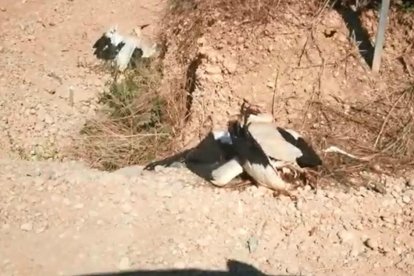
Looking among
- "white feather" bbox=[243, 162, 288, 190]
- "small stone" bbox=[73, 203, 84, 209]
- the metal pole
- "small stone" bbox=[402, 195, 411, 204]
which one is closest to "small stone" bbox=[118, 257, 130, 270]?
"small stone" bbox=[73, 203, 84, 209]

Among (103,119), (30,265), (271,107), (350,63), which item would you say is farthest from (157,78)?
(30,265)

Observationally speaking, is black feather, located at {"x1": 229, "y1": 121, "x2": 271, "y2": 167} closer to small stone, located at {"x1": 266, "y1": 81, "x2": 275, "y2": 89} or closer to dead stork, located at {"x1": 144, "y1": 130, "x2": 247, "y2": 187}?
dead stork, located at {"x1": 144, "y1": 130, "x2": 247, "y2": 187}

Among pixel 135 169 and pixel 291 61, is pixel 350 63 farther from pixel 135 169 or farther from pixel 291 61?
pixel 135 169

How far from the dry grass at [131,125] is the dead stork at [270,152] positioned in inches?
31.1

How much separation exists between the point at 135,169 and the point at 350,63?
150 centimetres

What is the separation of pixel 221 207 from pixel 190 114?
124cm

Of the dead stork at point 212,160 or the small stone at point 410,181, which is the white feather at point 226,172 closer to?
the dead stork at point 212,160

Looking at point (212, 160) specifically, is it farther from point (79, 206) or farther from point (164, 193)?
point (79, 206)

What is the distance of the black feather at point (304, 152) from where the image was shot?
3.98 m

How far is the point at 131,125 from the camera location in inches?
195

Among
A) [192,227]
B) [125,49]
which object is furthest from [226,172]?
[125,49]

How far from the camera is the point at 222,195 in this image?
3764 mm

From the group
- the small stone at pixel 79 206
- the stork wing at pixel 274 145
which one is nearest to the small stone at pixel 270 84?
the stork wing at pixel 274 145

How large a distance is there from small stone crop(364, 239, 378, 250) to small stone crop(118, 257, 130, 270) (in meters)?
1.12
